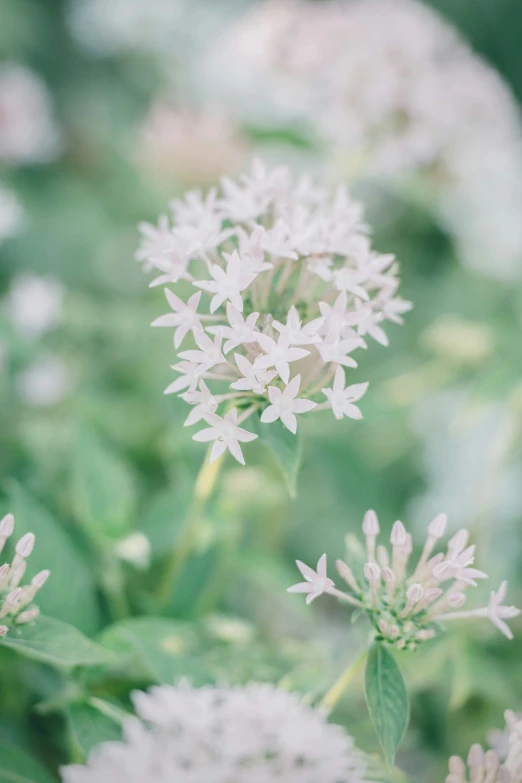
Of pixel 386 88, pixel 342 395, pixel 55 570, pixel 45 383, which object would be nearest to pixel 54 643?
pixel 55 570

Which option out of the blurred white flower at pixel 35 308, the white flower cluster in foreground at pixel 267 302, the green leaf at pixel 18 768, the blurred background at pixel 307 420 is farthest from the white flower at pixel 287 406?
the blurred white flower at pixel 35 308

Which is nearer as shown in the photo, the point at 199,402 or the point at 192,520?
the point at 199,402

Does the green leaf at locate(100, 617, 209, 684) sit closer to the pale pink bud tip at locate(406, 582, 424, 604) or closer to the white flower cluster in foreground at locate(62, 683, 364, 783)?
the white flower cluster in foreground at locate(62, 683, 364, 783)

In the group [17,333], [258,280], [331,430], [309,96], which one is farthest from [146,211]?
[258,280]

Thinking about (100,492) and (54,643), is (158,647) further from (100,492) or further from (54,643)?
(100,492)

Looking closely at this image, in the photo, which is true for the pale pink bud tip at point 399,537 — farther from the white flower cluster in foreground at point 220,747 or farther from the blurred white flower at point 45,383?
the blurred white flower at point 45,383

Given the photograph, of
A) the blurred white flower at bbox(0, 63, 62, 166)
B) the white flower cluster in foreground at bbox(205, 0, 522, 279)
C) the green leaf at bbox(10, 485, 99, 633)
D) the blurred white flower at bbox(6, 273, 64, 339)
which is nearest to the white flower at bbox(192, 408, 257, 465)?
the green leaf at bbox(10, 485, 99, 633)

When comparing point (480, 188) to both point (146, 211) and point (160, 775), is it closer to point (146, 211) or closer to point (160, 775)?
point (146, 211)
